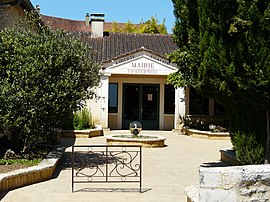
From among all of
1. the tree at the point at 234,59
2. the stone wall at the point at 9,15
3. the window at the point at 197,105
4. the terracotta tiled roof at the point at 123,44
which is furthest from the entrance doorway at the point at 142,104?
the tree at the point at 234,59

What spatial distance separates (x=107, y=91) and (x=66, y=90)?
11.9 metres

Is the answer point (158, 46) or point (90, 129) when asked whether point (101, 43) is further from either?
point (90, 129)

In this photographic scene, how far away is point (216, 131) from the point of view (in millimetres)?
20750

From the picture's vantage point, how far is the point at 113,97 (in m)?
23.6

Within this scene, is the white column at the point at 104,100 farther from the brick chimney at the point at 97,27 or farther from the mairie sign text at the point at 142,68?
the brick chimney at the point at 97,27

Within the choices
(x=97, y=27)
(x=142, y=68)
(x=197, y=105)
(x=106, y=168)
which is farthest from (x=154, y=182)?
(x=97, y=27)

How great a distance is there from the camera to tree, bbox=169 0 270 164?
7.98 metres

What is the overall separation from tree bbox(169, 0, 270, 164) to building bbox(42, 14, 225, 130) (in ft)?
40.2

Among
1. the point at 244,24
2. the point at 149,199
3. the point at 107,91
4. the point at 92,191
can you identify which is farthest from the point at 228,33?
the point at 107,91

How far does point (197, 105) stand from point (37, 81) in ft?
48.9

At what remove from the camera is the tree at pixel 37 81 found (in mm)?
9962

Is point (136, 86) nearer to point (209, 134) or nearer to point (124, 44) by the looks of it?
point (124, 44)

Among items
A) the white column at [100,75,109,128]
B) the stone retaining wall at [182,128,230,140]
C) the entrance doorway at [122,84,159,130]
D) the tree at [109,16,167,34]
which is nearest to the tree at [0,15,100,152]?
the stone retaining wall at [182,128,230,140]

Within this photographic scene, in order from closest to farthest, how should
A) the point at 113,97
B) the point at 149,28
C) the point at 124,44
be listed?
the point at 113,97 → the point at 124,44 → the point at 149,28
